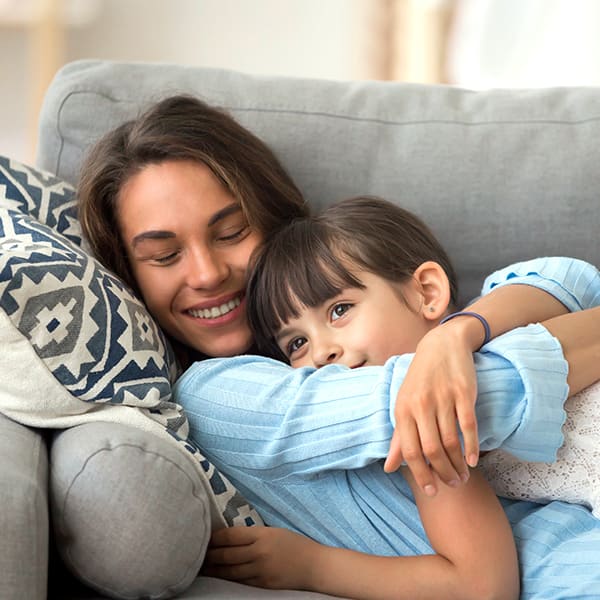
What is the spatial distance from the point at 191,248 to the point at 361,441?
0.50 m

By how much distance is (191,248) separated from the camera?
1.41 meters

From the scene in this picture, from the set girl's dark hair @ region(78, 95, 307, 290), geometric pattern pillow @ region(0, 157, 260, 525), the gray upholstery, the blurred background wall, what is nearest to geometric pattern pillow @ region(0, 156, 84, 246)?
girl's dark hair @ region(78, 95, 307, 290)

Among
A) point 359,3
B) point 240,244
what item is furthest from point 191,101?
point 359,3

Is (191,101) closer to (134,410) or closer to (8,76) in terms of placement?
(134,410)

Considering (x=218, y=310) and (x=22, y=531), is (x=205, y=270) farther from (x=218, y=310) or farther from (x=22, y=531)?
(x=22, y=531)

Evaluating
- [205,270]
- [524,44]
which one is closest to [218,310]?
[205,270]

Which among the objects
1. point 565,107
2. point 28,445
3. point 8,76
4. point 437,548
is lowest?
point 8,76

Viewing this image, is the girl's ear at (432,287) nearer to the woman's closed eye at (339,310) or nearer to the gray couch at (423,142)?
the woman's closed eye at (339,310)

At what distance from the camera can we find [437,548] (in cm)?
103

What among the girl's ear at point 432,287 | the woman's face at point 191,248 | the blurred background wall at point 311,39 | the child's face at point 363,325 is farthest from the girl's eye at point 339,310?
the blurred background wall at point 311,39

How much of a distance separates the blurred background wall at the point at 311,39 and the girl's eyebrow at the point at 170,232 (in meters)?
2.19

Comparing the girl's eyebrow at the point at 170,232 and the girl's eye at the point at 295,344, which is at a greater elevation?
the girl's eyebrow at the point at 170,232

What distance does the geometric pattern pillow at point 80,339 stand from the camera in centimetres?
105

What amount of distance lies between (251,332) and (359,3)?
2781 mm
